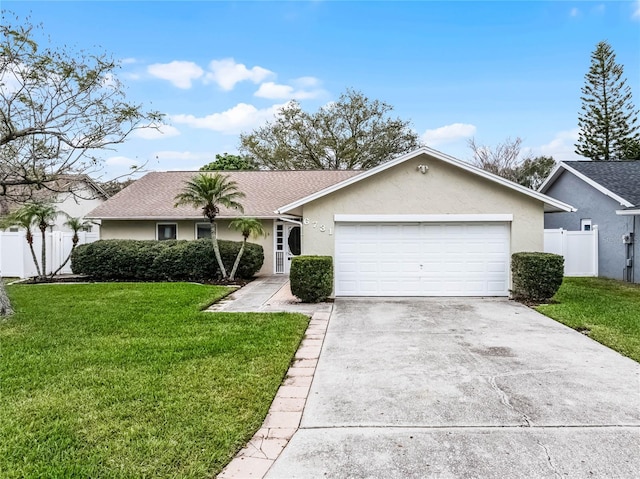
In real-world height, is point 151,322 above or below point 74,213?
below

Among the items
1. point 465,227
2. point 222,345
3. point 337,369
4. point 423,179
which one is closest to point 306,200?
Answer: point 423,179

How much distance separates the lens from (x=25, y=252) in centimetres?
1700

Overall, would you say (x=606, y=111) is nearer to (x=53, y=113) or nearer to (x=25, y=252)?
(x=53, y=113)

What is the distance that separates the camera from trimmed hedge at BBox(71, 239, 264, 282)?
1541cm

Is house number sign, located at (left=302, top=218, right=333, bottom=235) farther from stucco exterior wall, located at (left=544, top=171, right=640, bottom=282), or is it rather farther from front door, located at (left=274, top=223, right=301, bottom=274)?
stucco exterior wall, located at (left=544, top=171, right=640, bottom=282)

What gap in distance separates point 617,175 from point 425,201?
10633mm

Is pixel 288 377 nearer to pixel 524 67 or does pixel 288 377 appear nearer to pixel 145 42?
pixel 145 42

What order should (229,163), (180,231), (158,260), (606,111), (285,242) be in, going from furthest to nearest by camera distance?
(229,163)
(606,111)
(180,231)
(285,242)
(158,260)

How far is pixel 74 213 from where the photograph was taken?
25.5 m

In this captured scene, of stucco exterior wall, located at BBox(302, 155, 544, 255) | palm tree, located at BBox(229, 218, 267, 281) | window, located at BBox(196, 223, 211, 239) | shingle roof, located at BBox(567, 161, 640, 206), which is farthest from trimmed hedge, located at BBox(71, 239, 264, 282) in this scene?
A: shingle roof, located at BBox(567, 161, 640, 206)

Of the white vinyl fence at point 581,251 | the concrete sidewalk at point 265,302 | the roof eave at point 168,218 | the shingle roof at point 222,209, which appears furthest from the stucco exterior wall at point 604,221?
the roof eave at point 168,218

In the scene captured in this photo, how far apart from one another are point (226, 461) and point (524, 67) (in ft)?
55.1

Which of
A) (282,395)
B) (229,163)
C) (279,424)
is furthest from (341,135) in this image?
(279,424)

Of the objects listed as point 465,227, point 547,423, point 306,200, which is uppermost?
point 306,200
